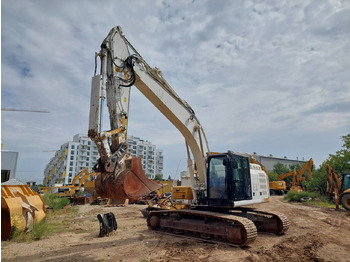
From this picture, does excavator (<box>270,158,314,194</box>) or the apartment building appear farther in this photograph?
the apartment building

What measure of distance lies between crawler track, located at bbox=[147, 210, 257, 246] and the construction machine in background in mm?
10989

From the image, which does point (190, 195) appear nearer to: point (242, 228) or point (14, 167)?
point (242, 228)

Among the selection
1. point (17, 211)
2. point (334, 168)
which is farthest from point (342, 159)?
point (17, 211)

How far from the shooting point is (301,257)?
566 cm

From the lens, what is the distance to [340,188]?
53.7ft

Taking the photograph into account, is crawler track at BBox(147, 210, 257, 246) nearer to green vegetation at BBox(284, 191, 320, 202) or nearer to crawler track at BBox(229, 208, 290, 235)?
crawler track at BBox(229, 208, 290, 235)

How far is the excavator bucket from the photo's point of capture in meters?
7.20

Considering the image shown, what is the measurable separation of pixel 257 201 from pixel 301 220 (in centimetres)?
449

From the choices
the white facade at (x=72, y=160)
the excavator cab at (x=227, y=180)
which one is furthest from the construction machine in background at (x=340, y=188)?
the white facade at (x=72, y=160)

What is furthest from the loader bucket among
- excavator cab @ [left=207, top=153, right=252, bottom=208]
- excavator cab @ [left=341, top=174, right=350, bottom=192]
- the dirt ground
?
excavator cab @ [left=341, top=174, right=350, bottom=192]

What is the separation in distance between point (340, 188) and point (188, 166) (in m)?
12.9

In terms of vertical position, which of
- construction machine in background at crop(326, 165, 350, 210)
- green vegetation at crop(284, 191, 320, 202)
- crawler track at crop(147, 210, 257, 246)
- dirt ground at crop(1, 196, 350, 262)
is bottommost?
dirt ground at crop(1, 196, 350, 262)

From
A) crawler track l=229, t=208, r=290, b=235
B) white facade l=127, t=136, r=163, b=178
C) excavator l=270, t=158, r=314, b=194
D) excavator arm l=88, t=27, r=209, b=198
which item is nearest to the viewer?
excavator arm l=88, t=27, r=209, b=198

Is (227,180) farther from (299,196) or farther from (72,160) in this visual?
(72,160)
